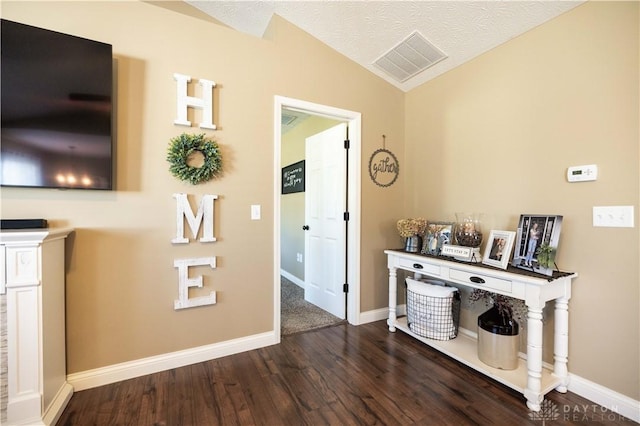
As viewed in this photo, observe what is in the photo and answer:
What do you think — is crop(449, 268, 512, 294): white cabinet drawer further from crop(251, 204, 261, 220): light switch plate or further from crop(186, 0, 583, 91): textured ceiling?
crop(186, 0, 583, 91): textured ceiling

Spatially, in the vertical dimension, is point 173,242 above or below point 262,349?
above

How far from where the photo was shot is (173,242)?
6.54ft

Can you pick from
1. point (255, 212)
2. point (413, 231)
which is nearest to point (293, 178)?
point (255, 212)

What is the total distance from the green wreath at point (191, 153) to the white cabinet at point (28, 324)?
2.53 ft

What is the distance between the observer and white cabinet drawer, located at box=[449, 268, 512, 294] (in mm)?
1771

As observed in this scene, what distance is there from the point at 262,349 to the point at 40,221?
1703 mm

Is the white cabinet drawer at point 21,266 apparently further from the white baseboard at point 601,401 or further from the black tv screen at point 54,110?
the white baseboard at point 601,401

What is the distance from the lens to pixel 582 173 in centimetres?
173

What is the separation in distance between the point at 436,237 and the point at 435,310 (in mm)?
610

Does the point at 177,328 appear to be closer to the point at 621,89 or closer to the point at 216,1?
the point at 216,1

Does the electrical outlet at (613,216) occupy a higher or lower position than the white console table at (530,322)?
higher

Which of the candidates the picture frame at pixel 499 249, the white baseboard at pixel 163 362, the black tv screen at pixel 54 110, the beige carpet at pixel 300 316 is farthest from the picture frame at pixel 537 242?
the black tv screen at pixel 54 110

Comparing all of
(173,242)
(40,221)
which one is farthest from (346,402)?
(40,221)

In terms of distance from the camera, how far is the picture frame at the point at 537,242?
1710 millimetres
